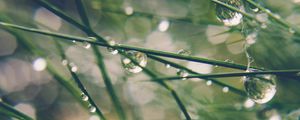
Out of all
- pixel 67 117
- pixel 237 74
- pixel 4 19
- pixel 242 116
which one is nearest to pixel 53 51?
pixel 4 19

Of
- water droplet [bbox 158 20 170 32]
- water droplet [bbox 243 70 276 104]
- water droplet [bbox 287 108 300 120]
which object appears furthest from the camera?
water droplet [bbox 158 20 170 32]

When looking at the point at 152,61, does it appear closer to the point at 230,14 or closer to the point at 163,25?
the point at 163,25

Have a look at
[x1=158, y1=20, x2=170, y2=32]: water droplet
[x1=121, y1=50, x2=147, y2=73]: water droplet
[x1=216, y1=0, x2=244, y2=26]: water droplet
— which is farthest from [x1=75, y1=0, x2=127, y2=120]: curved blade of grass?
[x1=158, y1=20, x2=170, y2=32]: water droplet

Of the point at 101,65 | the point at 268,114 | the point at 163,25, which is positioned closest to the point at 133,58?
the point at 101,65

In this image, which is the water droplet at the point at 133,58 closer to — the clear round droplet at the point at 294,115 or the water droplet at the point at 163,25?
the clear round droplet at the point at 294,115

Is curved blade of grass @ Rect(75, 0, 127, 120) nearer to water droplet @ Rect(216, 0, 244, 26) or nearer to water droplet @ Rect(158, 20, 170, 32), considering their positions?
water droplet @ Rect(216, 0, 244, 26)

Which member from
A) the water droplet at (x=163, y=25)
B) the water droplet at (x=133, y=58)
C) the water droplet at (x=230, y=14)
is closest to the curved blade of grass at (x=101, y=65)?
the water droplet at (x=133, y=58)

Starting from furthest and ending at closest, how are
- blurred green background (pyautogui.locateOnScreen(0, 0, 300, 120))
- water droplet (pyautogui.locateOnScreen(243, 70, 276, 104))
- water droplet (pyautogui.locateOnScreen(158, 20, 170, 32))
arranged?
water droplet (pyautogui.locateOnScreen(158, 20, 170, 32))
blurred green background (pyautogui.locateOnScreen(0, 0, 300, 120))
water droplet (pyautogui.locateOnScreen(243, 70, 276, 104))

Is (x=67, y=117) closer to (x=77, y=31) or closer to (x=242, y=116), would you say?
(x=77, y=31)
